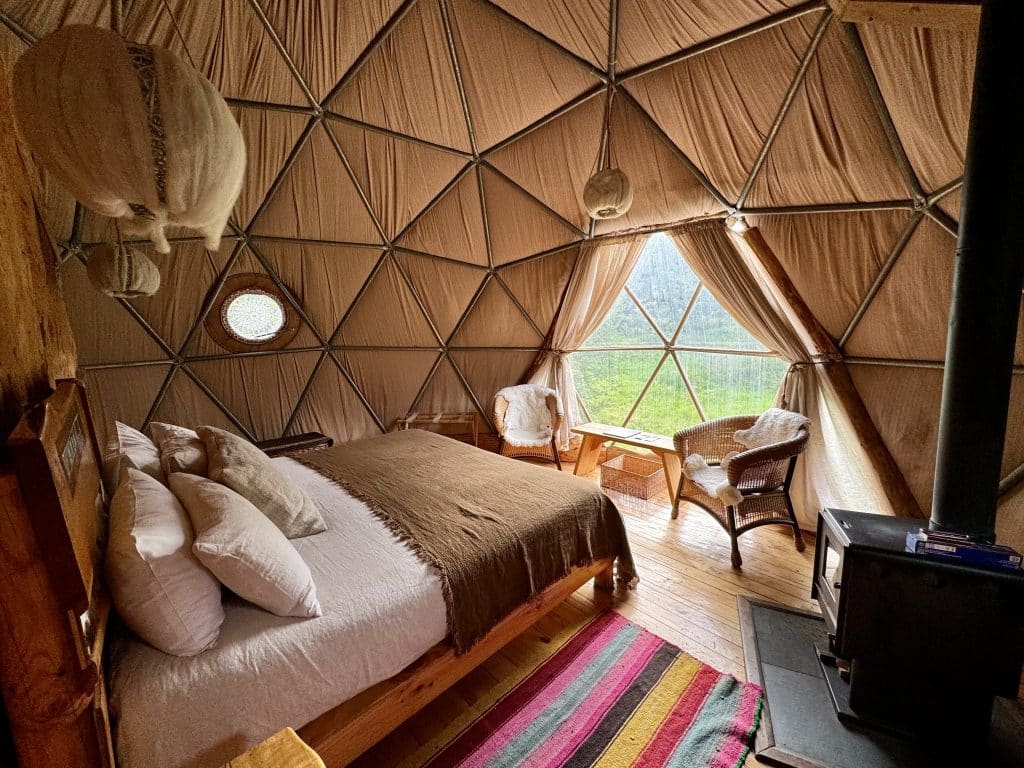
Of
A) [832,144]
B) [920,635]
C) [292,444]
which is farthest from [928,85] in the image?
[292,444]

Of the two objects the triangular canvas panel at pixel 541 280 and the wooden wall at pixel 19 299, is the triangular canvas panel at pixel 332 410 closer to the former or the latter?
the triangular canvas panel at pixel 541 280

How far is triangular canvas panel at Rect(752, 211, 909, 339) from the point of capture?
3.20 meters

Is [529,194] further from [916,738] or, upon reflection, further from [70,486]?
[916,738]

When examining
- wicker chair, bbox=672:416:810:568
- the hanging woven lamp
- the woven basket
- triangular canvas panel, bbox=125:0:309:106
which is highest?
triangular canvas panel, bbox=125:0:309:106

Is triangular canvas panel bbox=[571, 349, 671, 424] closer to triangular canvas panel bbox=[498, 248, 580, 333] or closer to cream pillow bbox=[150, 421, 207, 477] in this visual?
triangular canvas panel bbox=[498, 248, 580, 333]

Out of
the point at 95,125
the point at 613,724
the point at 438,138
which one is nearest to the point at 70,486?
the point at 95,125

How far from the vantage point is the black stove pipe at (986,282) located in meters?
1.74

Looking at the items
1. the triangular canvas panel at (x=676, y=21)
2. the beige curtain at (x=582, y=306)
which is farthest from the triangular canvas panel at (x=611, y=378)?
the triangular canvas panel at (x=676, y=21)

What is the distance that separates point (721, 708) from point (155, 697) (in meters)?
2.44

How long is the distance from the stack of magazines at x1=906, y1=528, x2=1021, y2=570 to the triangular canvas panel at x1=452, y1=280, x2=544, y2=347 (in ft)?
16.2

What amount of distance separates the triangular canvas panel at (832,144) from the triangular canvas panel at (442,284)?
11.8 feet

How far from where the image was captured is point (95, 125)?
1049 millimetres

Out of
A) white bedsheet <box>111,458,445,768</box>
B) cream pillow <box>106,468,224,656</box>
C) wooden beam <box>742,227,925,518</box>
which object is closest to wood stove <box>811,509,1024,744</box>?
wooden beam <box>742,227,925,518</box>

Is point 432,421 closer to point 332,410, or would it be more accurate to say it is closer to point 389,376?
point 389,376
